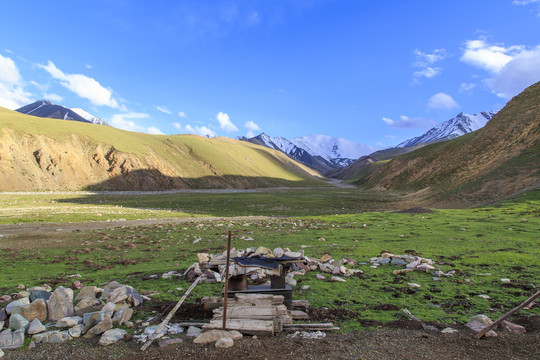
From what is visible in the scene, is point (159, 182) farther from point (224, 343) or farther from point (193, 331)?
point (224, 343)

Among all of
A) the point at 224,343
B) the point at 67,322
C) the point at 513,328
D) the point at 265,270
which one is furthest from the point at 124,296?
the point at 513,328

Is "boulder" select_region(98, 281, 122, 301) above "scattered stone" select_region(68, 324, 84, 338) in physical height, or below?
above

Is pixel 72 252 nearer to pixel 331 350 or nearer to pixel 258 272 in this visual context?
pixel 258 272

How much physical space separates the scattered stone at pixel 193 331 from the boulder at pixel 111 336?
1.52m

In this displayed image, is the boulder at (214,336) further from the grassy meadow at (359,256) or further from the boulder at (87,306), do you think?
the boulder at (87,306)

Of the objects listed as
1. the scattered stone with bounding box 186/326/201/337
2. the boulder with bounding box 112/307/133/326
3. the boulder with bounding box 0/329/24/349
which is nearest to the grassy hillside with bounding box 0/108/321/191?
the boulder with bounding box 0/329/24/349

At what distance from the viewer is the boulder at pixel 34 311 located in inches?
310

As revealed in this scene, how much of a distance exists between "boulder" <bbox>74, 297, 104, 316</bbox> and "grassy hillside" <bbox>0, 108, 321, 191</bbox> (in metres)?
88.9

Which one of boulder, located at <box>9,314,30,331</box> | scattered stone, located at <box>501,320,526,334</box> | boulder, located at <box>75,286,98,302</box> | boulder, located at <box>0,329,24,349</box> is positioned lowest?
boulder, located at <box>0,329,24,349</box>

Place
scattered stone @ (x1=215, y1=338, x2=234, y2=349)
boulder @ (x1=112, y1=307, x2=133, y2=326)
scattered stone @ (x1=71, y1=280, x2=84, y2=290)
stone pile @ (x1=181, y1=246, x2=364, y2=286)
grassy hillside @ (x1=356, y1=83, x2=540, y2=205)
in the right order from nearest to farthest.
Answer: scattered stone @ (x1=215, y1=338, x2=234, y2=349) → boulder @ (x1=112, y1=307, x2=133, y2=326) → scattered stone @ (x1=71, y1=280, x2=84, y2=290) → stone pile @ (x1=181, y1=246, x2=364, y2=286) → grassy hillside @ (x1=356, y1=83, x2=540, y2=205)

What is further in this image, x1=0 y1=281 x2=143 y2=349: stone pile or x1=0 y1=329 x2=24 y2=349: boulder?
x1=0 y1=281 x2=143 y2=349: stone pile

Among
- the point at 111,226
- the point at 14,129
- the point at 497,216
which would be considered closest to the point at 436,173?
the point at 497,216

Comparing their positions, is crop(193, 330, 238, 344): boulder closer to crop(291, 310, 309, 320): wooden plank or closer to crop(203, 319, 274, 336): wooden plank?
crop(203, 319, 274, 336): wooden plank

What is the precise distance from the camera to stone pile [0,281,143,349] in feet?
23.1
